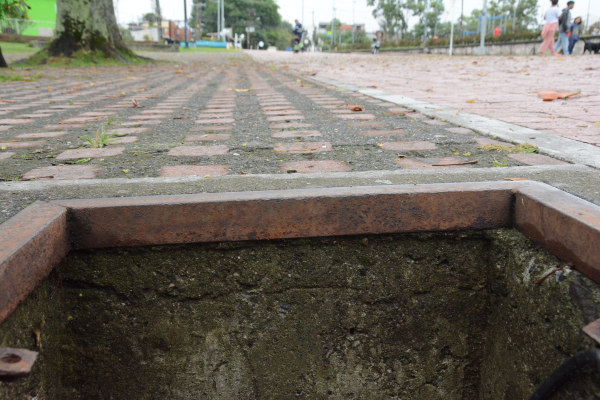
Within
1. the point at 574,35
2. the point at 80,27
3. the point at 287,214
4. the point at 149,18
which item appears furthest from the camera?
the point at 149,18

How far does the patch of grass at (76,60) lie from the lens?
11.0 meters

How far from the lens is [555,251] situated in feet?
4.40

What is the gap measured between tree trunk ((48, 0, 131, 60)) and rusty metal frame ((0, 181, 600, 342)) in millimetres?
11970

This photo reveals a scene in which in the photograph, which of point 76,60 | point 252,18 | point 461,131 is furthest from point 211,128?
point 252,18

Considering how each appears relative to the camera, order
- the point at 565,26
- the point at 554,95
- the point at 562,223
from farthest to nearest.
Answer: the point at 565,26
the point at 554,95
the point at 562,223

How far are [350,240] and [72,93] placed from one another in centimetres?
519

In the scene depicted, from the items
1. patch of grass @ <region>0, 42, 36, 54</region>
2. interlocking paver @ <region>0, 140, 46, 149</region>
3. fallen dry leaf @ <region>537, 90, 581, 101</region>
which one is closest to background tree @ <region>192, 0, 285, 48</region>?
patch of grass @ <region>0, 42, 36, 54</region>

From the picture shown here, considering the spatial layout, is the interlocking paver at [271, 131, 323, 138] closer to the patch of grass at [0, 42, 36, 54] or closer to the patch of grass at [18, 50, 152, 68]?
the patch of grass at [18, 50, 152, 68]

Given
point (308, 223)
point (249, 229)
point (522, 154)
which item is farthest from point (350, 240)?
point (522, 154)

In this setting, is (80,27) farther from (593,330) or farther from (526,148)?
(593,330)

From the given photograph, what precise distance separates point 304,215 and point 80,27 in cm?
1241

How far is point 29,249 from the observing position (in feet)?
3.89

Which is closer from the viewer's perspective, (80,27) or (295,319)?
(295,319)

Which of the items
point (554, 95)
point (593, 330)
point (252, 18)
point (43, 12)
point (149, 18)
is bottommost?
point (593, 330)
